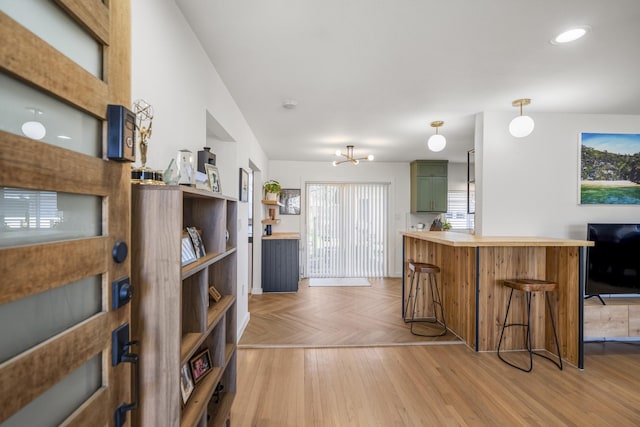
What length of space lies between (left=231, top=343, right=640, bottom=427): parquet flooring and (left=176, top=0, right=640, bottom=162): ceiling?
2389mm

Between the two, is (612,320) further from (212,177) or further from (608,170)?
(212,177)

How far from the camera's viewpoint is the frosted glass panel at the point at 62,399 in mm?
646

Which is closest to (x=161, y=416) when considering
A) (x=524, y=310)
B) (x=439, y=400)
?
(x=439, y=400)

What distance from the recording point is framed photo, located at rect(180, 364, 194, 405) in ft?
4.25

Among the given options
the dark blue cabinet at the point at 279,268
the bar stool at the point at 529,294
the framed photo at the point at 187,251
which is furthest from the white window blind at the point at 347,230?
the framed photo at the point at 187,251

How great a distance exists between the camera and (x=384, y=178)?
257 inches

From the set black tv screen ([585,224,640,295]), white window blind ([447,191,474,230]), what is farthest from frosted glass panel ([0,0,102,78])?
white window blind ([447,191,474,230])

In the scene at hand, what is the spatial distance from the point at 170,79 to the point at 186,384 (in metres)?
1.45

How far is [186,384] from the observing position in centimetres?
135

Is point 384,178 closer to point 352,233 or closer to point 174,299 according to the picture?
point 352,233

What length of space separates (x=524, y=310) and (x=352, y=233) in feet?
12.5

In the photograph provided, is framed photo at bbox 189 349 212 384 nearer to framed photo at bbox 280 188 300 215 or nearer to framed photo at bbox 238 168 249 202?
framed photo at bbox 238 168 249 202

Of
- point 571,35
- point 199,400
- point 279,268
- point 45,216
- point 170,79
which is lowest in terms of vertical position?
point 279,268

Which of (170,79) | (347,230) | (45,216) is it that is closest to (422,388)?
(45,216)
